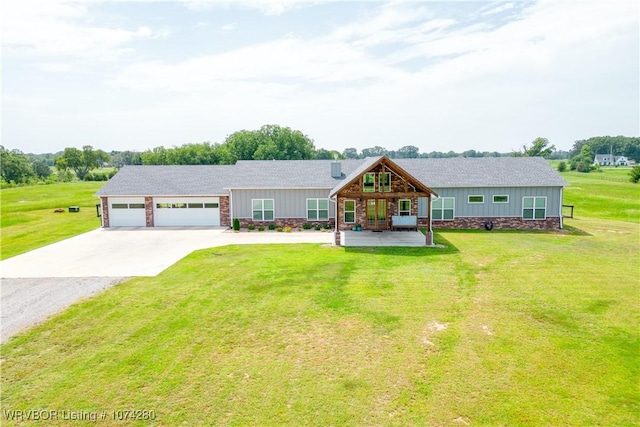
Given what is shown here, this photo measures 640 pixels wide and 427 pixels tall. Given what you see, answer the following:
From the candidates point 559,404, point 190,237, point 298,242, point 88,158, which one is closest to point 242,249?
point 298,242

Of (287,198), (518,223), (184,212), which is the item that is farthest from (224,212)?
(518,223)

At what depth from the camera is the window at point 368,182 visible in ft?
77.0

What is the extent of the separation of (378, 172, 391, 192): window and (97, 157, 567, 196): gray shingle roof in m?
2.70

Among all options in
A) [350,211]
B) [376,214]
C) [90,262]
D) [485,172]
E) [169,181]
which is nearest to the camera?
[90,262]

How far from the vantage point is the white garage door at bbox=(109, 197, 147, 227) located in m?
28.7

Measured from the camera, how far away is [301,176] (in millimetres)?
28750

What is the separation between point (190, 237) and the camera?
80.4 feet

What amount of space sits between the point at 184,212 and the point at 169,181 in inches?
120

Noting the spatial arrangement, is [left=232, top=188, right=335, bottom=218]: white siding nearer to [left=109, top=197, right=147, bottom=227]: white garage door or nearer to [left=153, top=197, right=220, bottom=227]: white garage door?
[left=153, top=197, right=220, bottom=227]: white garage door

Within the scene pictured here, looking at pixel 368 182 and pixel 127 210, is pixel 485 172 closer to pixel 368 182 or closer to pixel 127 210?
pixel 368 182

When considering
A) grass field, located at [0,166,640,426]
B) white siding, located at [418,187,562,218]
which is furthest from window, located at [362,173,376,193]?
grass field, located at [0,166,640,426]

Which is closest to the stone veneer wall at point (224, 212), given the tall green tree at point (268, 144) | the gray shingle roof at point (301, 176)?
the gray shingle roof at point (301, 176)

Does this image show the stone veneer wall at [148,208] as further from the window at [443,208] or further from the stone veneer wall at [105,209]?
the window at [443,208]

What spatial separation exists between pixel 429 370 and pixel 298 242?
14351mm
